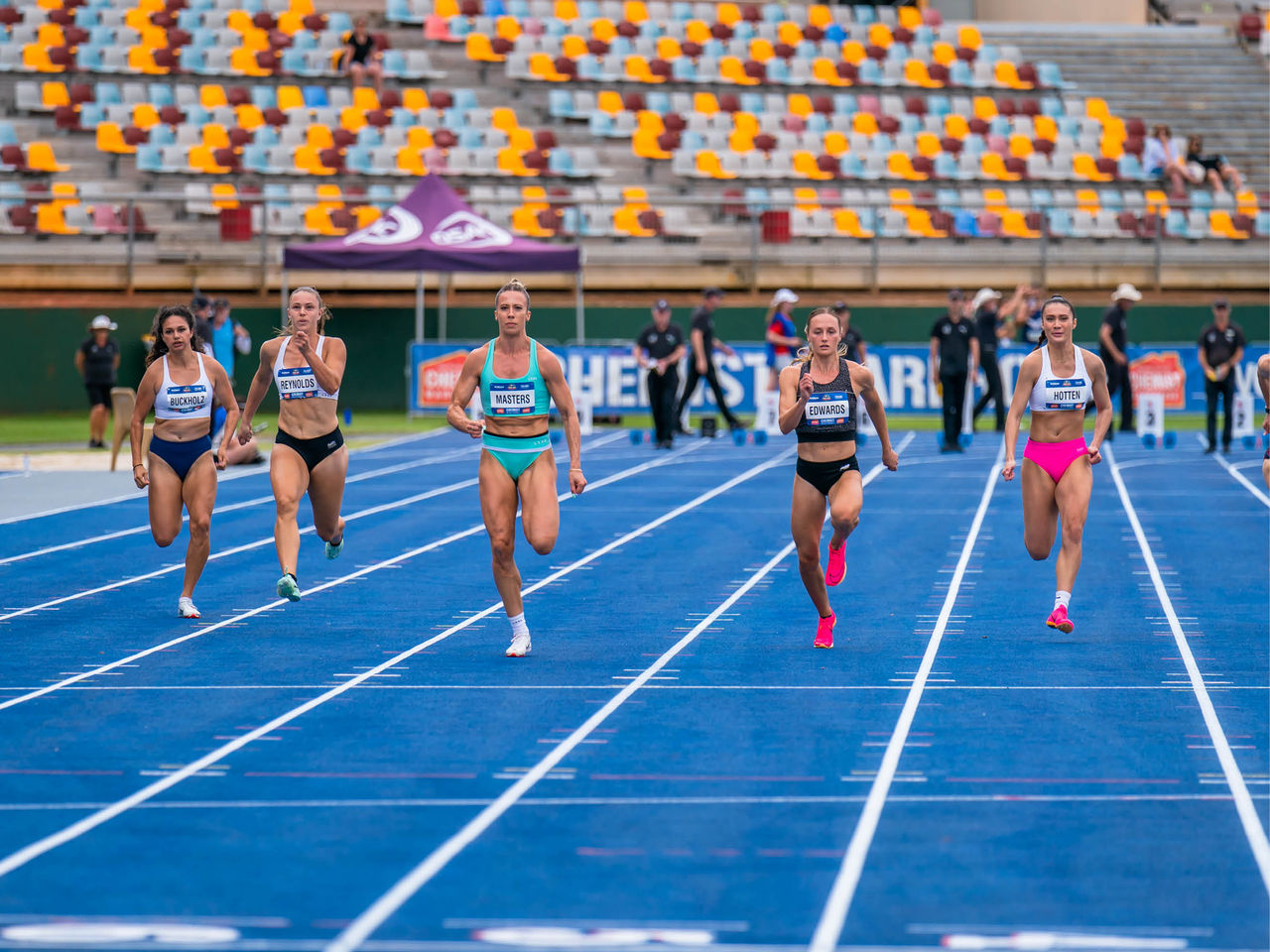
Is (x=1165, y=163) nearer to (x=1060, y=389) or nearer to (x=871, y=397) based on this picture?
(x=1060, y=389)

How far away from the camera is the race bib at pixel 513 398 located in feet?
31.3

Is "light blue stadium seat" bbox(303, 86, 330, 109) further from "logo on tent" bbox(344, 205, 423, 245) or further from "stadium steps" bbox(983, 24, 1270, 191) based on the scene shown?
"stadium steps" bbox(983, 24, 1270, 191)

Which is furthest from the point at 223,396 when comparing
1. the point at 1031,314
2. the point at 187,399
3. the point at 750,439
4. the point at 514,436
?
the point at 1031,314

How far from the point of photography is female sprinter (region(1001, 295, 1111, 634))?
10141mm

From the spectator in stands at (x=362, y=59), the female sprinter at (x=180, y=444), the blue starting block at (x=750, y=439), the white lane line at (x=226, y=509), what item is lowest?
the white lane line at (x=226, y=509)

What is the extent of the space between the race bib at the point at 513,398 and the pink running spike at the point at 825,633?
6.60 ft

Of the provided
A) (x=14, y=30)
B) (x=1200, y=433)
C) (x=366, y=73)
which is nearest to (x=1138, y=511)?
(x=1200, y=433)

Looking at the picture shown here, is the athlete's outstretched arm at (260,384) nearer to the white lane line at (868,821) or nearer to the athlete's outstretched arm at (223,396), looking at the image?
A: the athlete's outstretched arm at (223,396)

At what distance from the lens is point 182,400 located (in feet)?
35.4

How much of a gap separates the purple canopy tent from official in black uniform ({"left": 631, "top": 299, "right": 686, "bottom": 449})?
3.44 metres

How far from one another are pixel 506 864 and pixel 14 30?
31694 millimetres

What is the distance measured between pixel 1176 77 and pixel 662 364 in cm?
2064

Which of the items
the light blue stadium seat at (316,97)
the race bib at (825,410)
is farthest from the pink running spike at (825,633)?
the light blue stadium seat at (316,97)

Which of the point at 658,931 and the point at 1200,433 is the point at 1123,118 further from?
the point at 658,931
